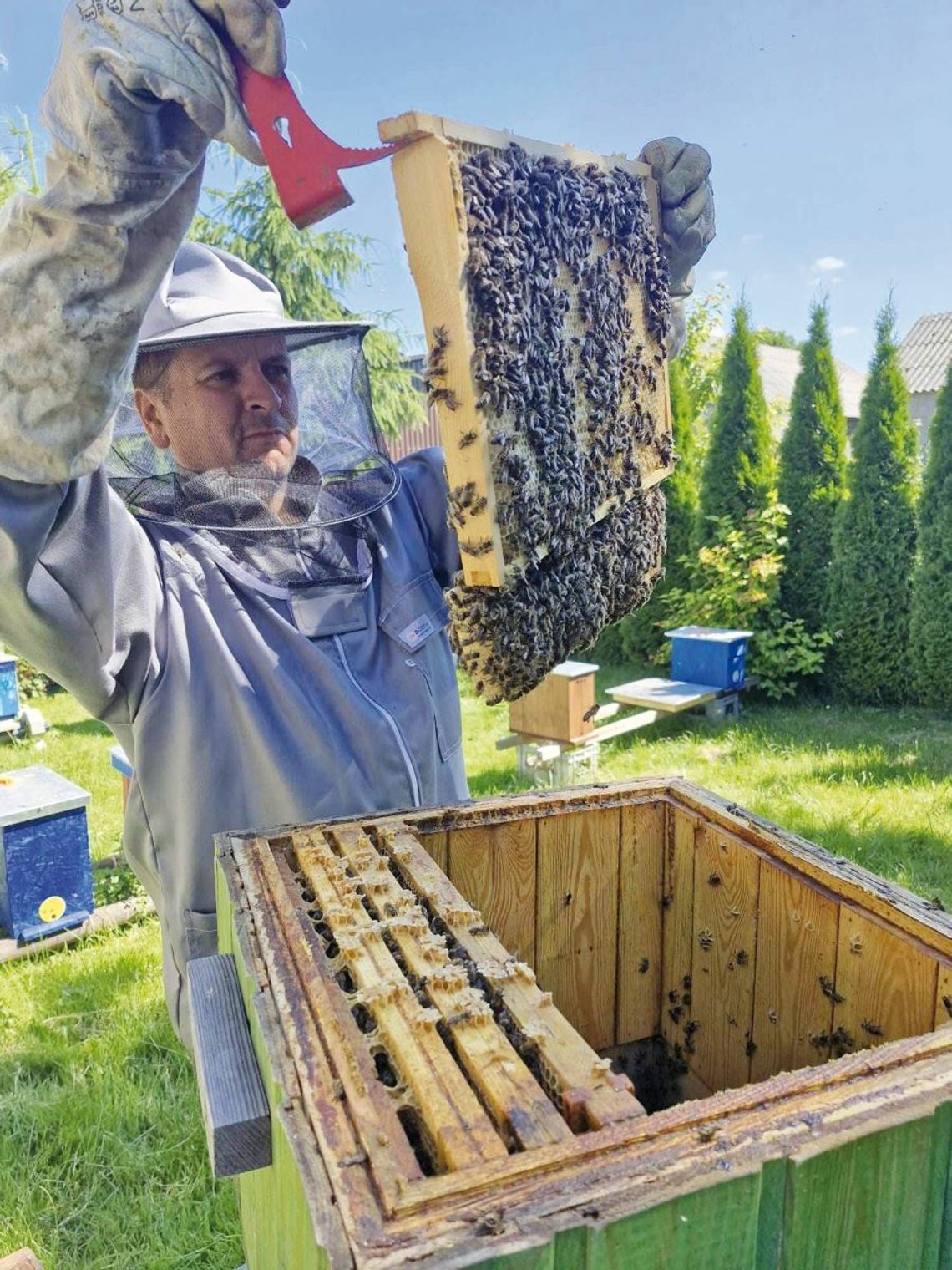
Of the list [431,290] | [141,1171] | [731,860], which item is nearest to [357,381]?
[431,290]

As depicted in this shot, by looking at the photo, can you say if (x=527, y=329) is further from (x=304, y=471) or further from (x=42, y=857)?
(x=42, y=857)

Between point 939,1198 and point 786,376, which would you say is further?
point 786,376

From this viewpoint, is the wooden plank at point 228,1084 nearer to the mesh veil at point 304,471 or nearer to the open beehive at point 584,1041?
the open beehive at point 584,1041

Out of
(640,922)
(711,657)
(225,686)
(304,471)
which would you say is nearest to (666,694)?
(711,657)

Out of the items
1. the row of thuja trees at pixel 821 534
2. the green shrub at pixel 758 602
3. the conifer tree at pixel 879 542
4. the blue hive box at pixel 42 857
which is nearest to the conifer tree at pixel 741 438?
the row of thuja trees at pixel 821 534

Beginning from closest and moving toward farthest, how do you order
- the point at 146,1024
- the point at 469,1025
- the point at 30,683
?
the point at 469,1025 → the point at 146,1024 → the point at 30,683

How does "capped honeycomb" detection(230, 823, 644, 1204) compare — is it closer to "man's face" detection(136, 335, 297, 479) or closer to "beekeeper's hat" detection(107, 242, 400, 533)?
"beekeeper's hat" detection(107, 242, 400, 533)

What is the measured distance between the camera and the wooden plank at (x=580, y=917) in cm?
176

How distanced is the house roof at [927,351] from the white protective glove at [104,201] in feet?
102

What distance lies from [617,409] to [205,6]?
1.13m

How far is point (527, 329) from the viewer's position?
167cm

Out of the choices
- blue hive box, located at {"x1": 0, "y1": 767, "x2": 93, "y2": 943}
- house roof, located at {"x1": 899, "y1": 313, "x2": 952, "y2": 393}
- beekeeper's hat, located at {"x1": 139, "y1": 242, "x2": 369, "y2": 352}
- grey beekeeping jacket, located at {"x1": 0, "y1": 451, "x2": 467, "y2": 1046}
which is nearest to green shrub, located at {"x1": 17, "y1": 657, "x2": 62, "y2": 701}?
blue hive box, located at {"x1": 0, "y1": 767, "x2": 93, "y2": 943}

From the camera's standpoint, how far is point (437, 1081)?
0.89 metres

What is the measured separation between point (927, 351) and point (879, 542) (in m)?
26.6
